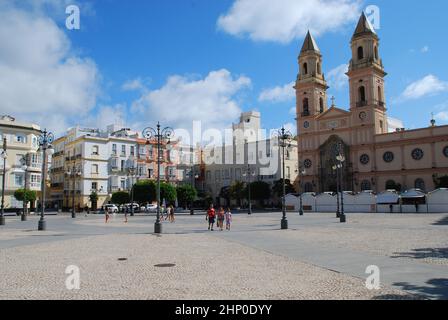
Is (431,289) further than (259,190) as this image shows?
No

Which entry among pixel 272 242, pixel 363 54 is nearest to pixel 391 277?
pixel 272 242

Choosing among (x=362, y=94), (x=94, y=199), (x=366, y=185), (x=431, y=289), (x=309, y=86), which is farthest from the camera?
(x=309, y=86)

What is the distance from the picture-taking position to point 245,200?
79.1 m

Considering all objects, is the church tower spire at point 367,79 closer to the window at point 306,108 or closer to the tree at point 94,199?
the window at point 306,108

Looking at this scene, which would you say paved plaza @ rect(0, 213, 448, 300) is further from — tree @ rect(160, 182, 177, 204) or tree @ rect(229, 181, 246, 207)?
tree @ rect(229, 181, 246, 207)

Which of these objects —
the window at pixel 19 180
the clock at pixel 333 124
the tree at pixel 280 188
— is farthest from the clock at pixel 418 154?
the window at pixel 19 180

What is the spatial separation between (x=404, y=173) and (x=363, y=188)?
657 centimetres

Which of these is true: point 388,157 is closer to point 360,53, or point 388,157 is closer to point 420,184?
point 420,184

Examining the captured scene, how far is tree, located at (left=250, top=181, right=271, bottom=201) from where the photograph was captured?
72250 mm

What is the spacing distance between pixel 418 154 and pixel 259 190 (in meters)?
25.9

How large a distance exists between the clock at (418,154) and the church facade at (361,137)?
0.14m

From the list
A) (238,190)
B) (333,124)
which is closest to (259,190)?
(238,190)

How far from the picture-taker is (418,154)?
2408 inches

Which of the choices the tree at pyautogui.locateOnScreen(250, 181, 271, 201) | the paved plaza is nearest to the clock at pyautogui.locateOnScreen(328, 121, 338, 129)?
the tree at pyautogui.locateOnScreen(250, 181, 271, 201)
